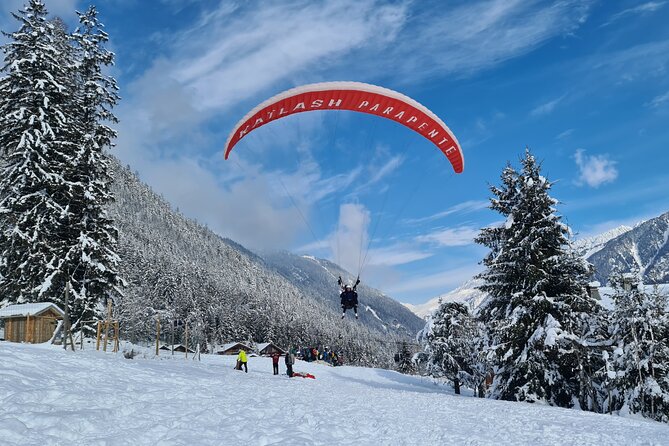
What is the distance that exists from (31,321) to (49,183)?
5.72m

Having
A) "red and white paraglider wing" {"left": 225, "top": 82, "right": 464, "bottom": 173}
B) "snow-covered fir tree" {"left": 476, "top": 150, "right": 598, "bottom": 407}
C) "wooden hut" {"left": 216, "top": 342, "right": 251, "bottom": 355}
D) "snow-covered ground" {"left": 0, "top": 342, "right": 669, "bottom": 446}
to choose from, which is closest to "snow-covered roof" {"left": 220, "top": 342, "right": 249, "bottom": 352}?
"wooden hut" {"left": 216, "top": 342, "right": 251, "bottom": 355}

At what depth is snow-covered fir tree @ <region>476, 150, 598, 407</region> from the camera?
17.9 m

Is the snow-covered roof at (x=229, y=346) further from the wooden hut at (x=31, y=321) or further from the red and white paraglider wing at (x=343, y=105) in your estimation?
the red and white paraglider wing at (x=343, y=105)

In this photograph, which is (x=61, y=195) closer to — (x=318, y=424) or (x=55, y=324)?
(x=55, y=324)


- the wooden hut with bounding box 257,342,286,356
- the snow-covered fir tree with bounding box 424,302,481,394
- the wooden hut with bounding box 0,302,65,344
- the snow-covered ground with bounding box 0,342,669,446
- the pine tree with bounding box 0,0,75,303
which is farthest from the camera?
the wooden hut with bounding box 257,342,286,356

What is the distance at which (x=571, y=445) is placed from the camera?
9273mm

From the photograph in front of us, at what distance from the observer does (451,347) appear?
112ft

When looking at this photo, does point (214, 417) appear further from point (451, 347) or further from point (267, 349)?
point (267, 349)

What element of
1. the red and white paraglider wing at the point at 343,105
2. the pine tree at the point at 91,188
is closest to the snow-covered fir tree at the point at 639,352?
the red and white paraglider wing at the point at 343,105

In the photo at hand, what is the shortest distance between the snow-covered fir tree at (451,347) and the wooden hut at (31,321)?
2493cm

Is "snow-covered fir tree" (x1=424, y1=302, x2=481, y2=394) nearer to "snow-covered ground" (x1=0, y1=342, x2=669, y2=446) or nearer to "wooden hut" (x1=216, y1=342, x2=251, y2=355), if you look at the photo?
"snow-covered ground" (x1=0, y1=342, x2=669, y2=446)

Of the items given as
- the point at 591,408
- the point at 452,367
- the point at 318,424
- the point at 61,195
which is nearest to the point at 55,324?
the point at 61,195

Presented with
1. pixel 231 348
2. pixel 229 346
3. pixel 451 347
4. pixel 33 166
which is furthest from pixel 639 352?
pixel 229 346

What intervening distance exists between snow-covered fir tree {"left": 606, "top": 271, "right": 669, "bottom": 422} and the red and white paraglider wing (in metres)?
10.8
